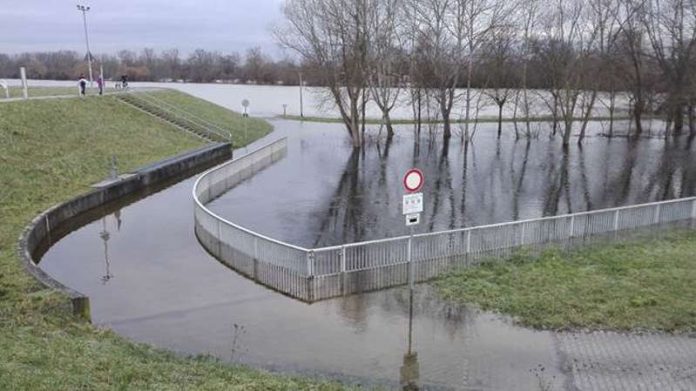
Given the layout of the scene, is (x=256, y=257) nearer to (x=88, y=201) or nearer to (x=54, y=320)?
(x=54, y=320)

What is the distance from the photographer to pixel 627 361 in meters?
8.38

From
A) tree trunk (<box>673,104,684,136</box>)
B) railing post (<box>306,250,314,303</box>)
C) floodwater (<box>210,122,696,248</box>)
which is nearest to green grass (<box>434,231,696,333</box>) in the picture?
railing post (<box>306,250,314,303</box>)

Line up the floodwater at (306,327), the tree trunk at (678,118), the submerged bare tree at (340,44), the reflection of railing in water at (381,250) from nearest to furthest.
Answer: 1. the floodwater at (306,327)
2. the reflection of railing in water at (381,250)
3. the submerged bare tree at (340,44)
4. the tree trunk at (678,118)

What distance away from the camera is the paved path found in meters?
7.74

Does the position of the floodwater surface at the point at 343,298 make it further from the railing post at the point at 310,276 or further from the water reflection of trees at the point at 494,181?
the railing post at the point at 310,276

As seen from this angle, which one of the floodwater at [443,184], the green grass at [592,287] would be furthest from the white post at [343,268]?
the floodwater at [443,184]

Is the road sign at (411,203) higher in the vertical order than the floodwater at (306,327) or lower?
higher

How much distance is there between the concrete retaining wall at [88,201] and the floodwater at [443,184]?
354cm

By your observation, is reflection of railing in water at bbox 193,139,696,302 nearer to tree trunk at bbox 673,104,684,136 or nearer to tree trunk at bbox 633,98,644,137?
tree trunk at bbox 633,98,644,137

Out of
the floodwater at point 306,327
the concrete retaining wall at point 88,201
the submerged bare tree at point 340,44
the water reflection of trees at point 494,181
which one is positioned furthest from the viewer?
the submerged bare tree at point 340,44

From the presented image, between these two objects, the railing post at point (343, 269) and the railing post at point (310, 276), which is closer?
the railing post at point (310, 276)

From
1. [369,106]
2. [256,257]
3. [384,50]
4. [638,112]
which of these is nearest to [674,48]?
[638,112]

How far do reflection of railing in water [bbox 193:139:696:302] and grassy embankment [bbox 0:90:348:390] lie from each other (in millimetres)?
3710

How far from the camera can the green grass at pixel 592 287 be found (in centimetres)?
973
